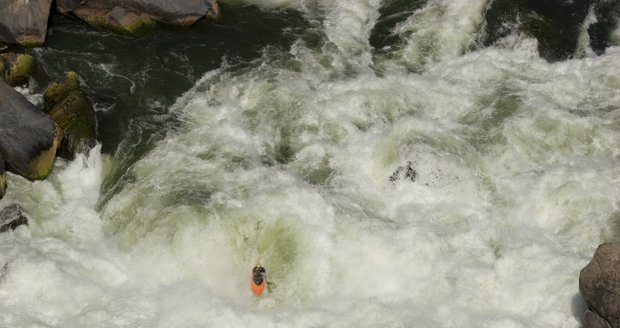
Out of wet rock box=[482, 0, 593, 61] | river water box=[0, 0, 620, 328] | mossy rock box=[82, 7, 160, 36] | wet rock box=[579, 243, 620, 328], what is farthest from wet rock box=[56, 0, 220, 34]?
wet rock box=[579, 243, 620, 328]

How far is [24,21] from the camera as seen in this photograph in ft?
56.7

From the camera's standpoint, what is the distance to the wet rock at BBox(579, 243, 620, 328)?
9.71 m

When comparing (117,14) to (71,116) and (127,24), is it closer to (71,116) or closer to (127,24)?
(127,24)

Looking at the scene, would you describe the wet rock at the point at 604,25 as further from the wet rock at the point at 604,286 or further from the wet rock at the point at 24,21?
the wet rock at the point at 24,21

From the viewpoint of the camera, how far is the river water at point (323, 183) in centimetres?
1241

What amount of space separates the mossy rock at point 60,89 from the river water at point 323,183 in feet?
1.17

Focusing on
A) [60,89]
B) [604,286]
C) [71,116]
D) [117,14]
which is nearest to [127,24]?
[117,14]

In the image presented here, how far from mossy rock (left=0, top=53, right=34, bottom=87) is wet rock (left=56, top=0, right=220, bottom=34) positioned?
241cm

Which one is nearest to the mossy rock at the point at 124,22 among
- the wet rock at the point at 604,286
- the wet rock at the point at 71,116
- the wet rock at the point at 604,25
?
the wet rock at the point at 71,116

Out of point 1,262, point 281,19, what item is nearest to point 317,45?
point 281,19

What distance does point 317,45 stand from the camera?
18328 mm

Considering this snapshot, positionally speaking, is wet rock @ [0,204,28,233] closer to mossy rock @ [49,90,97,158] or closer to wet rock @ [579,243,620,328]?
mossy rock @ [49,90,97,158]

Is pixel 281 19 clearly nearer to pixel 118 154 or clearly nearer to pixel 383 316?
pixel 118 154

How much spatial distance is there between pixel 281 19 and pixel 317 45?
66.6 inches
